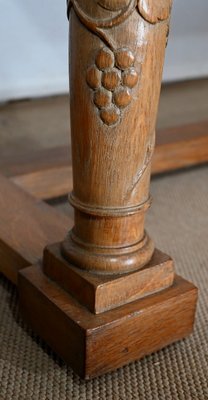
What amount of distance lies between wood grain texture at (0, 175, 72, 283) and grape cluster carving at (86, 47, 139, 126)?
0.87ft

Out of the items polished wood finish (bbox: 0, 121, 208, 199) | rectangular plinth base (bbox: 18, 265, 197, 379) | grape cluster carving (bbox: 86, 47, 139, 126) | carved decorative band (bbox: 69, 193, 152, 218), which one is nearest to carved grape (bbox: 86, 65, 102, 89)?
grape cluster carving (bbox: 86, 47, 139, 126)

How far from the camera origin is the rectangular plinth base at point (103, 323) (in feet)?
2.18

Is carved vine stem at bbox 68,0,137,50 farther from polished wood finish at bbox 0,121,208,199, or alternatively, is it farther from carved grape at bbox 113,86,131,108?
polished wood finish at bbox 0,121,208,199

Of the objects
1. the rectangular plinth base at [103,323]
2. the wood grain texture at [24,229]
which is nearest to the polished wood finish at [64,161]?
the wood grain texture at [24,229]

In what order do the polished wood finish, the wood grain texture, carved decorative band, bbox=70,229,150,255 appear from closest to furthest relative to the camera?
carved decorative band, bbox=70,229,150,255 → the wood grain texture → the polished wood finish

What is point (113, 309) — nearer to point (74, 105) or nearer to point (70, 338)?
point (70, 338)

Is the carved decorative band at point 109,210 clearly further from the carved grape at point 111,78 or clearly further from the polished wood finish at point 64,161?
the polished wood finish at point 64,161

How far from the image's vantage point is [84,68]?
607mm

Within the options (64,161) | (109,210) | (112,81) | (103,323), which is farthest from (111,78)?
(64,161)

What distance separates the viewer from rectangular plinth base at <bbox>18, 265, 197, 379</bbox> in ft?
2.18

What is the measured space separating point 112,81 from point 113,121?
0.04 m

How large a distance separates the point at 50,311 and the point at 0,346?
8 centimetres

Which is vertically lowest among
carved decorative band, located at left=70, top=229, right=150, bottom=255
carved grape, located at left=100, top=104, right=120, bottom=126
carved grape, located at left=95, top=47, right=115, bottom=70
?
carved decorative band, located at left=70, top=229, right=150, bottom=255

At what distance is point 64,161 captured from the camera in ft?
3.98
